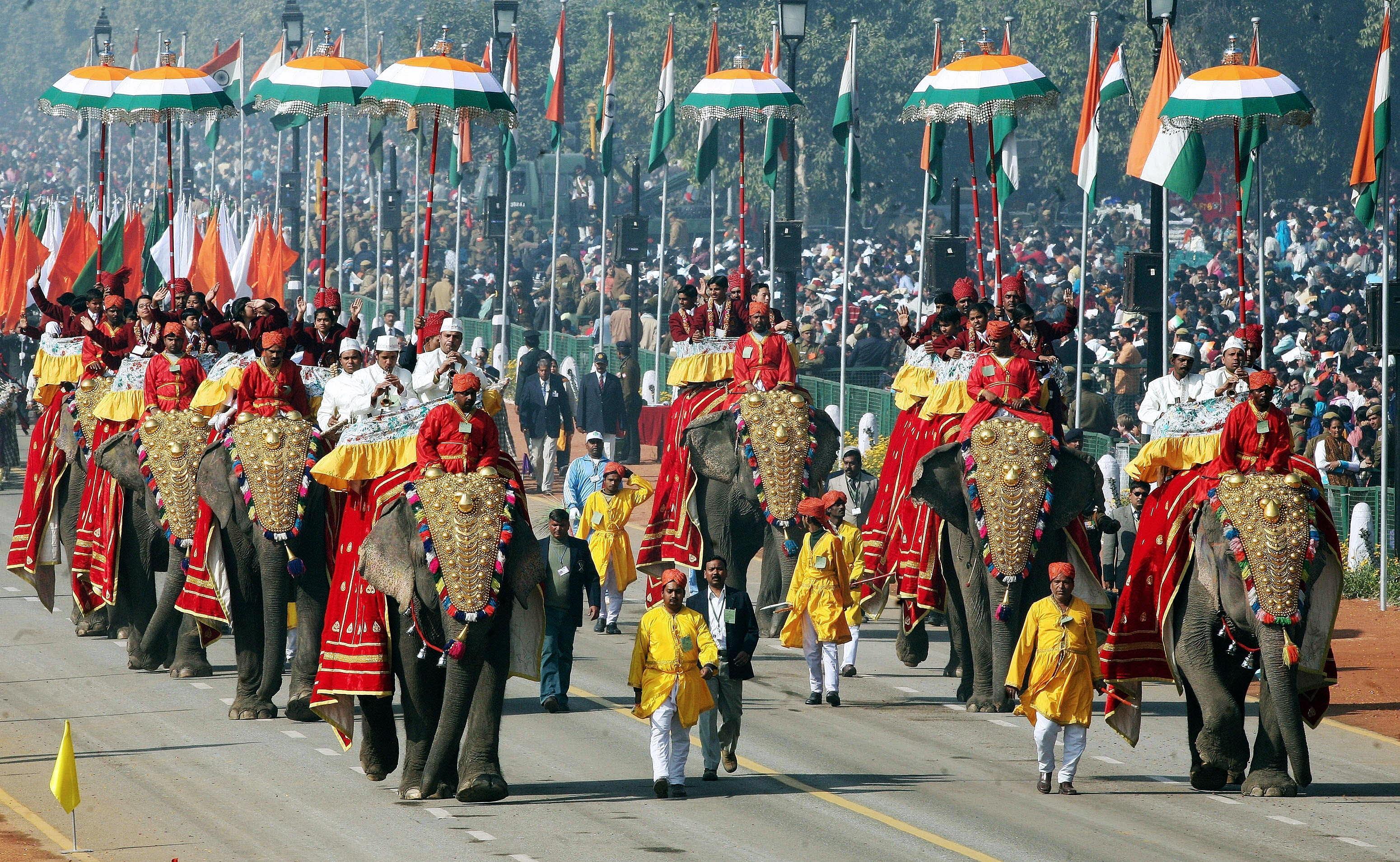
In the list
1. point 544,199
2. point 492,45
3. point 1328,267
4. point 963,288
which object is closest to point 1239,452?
point 963,288

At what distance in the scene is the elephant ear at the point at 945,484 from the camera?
16.2m

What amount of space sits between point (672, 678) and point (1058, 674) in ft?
7.10

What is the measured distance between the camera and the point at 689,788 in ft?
45.7

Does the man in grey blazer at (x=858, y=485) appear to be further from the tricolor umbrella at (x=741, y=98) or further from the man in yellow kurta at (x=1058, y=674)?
the man in yellow kurta at (x=1058, y=674)

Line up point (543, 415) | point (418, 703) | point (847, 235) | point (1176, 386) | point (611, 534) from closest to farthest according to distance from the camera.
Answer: point (418, 703), point (1176, 386), point (611, 534), point (847, 235), point (543, 415)

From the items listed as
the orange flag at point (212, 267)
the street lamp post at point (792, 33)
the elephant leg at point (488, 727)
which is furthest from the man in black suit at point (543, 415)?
the elephant leg at point (488, 727)

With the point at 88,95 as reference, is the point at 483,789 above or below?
below

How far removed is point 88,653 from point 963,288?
716cm

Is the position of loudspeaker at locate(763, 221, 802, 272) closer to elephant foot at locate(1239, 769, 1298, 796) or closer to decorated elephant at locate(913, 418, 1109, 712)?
decorated elephant at locate(913, 418, 1109, 712)

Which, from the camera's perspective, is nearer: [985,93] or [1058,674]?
[1058,674]

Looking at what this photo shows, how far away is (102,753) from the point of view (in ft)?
48.5

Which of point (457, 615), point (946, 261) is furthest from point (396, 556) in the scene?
point (946, 261)

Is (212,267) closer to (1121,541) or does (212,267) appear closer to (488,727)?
(1121,541)

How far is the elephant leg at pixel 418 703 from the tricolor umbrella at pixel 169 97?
957 cm
